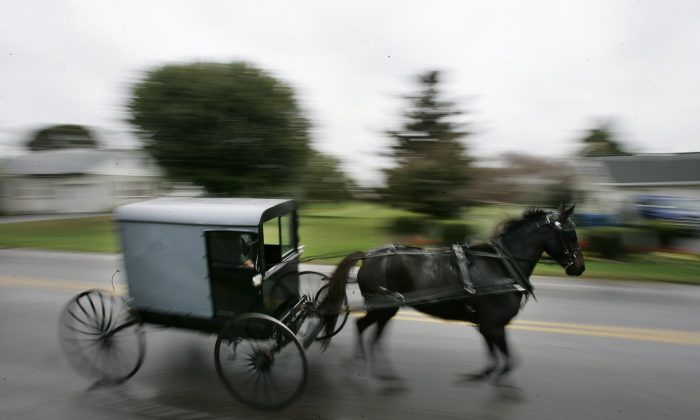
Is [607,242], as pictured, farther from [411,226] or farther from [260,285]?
[260,285]

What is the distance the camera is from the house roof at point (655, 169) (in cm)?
2170

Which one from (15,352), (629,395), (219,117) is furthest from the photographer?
(219,117)

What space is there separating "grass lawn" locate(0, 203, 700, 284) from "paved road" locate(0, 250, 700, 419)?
4.69 ft

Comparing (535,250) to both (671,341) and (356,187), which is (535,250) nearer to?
(671,341)

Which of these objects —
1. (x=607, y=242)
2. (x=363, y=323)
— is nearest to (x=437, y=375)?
(x=363, y=323)

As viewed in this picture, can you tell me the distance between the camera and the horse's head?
12.4ft

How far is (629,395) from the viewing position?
3578mm

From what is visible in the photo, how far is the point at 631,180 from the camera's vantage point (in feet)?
72.7

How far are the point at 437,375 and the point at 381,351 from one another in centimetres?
65

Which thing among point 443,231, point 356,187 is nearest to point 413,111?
point 356,187

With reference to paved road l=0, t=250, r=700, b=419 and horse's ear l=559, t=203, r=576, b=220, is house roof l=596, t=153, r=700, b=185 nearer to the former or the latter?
paved road l=0, t=250, r=700, b=419

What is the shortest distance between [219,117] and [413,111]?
17.2m

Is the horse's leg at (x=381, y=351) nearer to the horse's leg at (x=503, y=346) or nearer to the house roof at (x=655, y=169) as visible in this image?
the horse's leg at (x=503, y=346)

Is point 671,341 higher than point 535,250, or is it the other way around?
point 535,250
